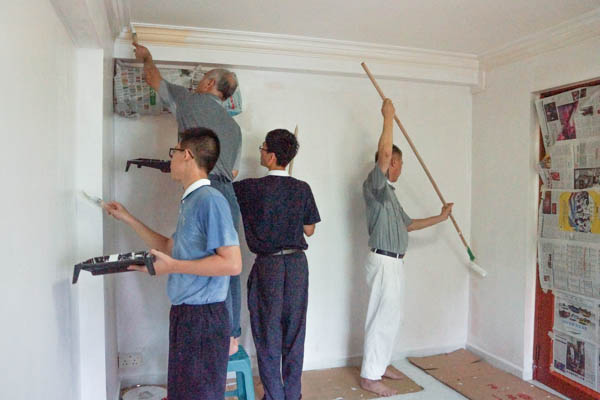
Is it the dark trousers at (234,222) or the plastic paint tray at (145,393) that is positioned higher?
the dark trousers at (234,222)

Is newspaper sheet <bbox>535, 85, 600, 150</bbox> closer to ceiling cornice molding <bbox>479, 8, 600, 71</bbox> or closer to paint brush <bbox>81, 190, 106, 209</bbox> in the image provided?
ceiling cornice molding <bbox>479, 8, 600, 71</bbox>

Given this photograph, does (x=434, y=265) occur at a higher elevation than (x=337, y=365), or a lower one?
higher

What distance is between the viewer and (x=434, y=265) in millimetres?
3391

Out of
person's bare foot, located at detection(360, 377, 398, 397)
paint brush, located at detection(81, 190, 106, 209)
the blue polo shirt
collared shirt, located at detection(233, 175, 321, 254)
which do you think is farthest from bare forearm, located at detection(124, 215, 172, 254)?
person's bare foot, located at detection(360, 377, 398, 397)

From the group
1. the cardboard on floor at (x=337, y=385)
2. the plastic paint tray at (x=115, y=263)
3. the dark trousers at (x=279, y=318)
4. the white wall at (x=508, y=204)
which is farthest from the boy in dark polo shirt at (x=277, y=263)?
the white wall at (x=508, y=204)

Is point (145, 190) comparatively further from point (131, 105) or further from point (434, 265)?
point (434, 265)

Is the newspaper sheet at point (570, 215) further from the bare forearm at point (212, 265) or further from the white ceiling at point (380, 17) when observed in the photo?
the bare forearm at point (212, 265)

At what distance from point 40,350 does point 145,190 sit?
156 centimetres

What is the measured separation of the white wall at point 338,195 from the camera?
2756 mm

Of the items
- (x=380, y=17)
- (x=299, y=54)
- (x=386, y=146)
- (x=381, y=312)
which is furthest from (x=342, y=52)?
(x=381, y=312)

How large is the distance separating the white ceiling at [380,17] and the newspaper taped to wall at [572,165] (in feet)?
2.33

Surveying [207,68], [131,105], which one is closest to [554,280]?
[207,68]

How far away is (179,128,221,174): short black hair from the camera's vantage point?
1628 millimetres

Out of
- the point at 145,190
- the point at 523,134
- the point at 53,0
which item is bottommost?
the point at 145,190
